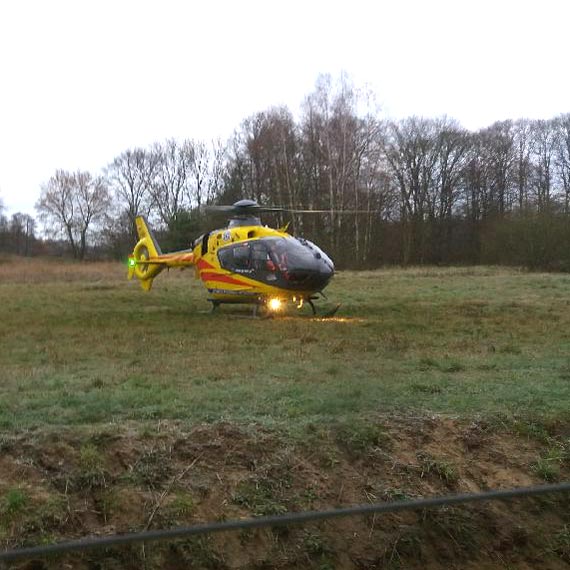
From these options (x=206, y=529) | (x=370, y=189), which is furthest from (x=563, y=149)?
(x=206, y=529)

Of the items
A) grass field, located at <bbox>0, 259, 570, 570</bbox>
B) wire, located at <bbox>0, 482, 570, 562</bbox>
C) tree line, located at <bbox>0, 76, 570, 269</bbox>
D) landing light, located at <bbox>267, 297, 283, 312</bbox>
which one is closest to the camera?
wire, located at <bbox>0, 482, 570, 562</bbox>

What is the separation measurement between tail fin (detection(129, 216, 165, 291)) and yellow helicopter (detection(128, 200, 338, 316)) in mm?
2485

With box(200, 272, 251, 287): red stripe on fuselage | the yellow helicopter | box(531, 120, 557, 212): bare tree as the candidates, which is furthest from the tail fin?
box(531, 120, 557, 212): bare tree

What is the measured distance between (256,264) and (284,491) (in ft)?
37.9

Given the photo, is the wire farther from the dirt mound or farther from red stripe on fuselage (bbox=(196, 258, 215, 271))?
red stripe on fuselage (bbox=(196, 258, 215, 271))

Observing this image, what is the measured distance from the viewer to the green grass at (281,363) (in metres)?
6.80

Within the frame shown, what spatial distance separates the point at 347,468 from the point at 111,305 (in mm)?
15361

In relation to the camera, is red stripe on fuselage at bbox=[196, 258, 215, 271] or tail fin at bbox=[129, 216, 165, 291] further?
tail fin at bbox=[129, 216, 165, 291]

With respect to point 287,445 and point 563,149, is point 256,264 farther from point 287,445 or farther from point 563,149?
point 563,149

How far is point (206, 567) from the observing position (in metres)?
4.81

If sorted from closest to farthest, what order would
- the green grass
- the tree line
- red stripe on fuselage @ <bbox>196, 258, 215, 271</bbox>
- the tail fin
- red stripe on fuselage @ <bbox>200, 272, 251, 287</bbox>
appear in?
the green grass < red stripe on fuselage @ <bbox>200, 272, 251, 287</bbox> < red stripe on fuselage @ <bbox>196, 258, 215, 271</bbox> < the tail fin < the tree line

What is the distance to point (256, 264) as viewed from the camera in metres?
16.8

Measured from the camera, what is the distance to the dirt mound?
493cm

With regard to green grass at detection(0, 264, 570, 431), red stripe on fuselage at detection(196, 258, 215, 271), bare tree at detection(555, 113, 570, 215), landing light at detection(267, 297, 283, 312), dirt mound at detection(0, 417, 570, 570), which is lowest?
dirt mound at detection(0, 417, 570, 570)
